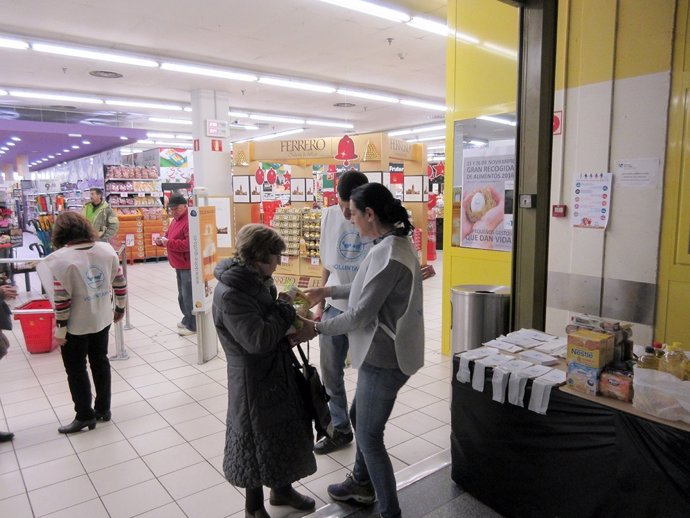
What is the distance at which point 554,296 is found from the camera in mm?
3994

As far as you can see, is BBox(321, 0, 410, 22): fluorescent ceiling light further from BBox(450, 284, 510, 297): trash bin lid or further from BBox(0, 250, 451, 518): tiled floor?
BBox(0, 250, 451, 518): tiled floor

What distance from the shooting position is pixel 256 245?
2162 millimetres

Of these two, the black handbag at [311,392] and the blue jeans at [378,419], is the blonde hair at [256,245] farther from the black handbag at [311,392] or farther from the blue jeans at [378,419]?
the blue jeans at [378,419]

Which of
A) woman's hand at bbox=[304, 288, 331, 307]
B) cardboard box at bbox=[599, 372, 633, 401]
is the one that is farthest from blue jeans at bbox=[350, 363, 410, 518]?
cardboard box at bbox=[599, 372, 633, 401]

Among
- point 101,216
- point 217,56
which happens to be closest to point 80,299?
point 101,216

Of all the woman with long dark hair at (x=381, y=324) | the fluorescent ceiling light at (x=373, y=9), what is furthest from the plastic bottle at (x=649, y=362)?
the fluorescent ceiling light at (x=373, y=9)

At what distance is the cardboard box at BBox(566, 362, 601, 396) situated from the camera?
7.21ft

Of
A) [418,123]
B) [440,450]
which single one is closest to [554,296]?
[440,450]

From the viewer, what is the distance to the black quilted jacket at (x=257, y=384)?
2100 millimetres

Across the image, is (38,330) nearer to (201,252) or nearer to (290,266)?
(201,252)

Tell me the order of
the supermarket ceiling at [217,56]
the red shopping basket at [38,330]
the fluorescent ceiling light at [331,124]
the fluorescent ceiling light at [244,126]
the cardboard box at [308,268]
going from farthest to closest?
the fluorescent ceiling light at [244,126]
the fluorescent ceiling light at [331,124]
the cardboard box at [308,268]
the supermarket ceiling at [217,56]
the red shopping basket at [38,330]

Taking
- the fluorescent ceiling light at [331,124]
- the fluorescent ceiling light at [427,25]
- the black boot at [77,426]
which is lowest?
the black boot at [77,426]

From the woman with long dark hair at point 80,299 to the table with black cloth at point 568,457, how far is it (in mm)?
2480

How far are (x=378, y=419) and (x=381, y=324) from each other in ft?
1.39
